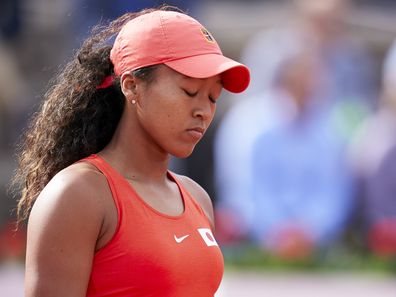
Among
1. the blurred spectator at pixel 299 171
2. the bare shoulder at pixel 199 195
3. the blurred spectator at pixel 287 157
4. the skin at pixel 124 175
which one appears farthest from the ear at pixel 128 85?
the blurred spectator at pixel 299 171

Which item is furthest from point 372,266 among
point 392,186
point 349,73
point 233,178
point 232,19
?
point 232,19

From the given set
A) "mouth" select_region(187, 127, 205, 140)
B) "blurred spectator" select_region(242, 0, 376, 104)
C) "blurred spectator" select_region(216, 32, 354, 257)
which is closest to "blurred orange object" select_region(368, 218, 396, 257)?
"blurred spectator" select_region(216, 32, 354, 257)

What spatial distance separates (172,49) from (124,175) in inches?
16.1

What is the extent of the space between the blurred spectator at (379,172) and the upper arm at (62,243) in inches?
206

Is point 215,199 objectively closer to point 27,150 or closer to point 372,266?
point 372,266

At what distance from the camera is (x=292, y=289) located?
24.2 ft

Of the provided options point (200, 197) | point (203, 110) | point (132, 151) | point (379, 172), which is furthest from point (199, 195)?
point (379, 172)

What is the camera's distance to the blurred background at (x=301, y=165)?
25.9ft

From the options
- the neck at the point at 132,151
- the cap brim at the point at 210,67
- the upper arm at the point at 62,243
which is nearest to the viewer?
the upper arm at the point at 62,243

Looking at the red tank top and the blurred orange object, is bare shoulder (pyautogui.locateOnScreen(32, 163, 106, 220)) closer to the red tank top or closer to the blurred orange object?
the red tank top

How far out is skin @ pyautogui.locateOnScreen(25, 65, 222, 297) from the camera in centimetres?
307

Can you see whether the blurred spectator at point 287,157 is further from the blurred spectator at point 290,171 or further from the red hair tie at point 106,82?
the red hair tie at point 106,82

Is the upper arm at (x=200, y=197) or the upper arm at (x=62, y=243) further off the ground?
the upper arm at (x=62, y=243)

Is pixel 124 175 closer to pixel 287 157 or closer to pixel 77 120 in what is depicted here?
pixel 77 120
